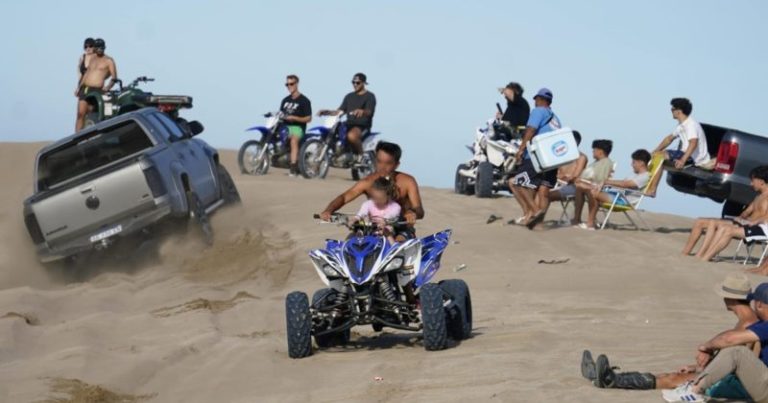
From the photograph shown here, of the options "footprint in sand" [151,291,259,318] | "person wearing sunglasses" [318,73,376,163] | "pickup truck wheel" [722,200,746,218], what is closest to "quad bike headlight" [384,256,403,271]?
"footprint in sand" [151,291,259,318]

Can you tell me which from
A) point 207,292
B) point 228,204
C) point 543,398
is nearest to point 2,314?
point 207,292

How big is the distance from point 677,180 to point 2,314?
992 cm

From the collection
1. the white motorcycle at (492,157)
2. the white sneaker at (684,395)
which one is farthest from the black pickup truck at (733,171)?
the white sneaker at (684,395)

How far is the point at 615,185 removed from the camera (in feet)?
67.5

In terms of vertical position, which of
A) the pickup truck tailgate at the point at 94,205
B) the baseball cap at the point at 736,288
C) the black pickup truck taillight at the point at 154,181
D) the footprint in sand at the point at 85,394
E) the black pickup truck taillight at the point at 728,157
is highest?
the baseball cap at the point at 736,288

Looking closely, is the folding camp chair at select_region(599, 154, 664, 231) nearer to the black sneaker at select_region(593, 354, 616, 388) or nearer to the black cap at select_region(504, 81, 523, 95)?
the black cap at select_region(504, 81, 523, 95)

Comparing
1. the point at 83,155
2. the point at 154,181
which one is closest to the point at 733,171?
the point at 154,181

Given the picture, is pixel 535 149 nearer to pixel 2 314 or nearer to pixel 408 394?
pixel 2 314

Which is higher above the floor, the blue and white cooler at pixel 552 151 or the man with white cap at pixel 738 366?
the man with white cap at pixel 738 366

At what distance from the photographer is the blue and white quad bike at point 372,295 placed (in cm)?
1121

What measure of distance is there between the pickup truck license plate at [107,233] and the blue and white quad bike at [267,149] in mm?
10321

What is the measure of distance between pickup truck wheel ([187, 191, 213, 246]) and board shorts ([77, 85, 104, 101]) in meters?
6.41

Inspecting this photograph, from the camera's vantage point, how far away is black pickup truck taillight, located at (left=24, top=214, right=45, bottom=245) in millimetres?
17656

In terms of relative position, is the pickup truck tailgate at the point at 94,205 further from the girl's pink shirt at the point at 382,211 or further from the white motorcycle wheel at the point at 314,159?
the white motorcycle wheel at the point at 314,159
